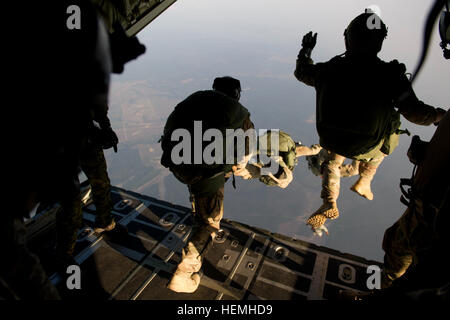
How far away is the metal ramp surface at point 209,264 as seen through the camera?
2.86 meters

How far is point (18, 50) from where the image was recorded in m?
0.64

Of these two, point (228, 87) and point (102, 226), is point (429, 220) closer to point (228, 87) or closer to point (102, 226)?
point (228, 87)

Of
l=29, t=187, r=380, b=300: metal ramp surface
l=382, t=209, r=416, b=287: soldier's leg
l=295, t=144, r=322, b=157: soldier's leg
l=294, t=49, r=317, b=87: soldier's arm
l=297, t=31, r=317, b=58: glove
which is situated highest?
l=297, t=31, r=317, b=58: glove

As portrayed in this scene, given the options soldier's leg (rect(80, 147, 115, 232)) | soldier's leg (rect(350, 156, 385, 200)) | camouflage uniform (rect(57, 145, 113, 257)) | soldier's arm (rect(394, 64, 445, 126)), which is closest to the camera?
soldier's arm (rect(394, 64, 445, 126))

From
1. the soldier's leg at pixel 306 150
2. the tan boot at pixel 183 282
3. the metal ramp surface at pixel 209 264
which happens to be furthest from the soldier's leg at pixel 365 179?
the tan boot at pixel 183 282

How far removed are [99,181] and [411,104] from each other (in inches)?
139

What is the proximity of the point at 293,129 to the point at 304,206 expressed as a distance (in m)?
34.6

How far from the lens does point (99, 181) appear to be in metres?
3.04

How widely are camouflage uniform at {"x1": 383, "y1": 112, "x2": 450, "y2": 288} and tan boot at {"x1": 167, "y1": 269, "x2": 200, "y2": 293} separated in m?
2.13

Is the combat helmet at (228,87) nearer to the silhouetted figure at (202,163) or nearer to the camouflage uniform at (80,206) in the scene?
the silhouetted figure at (202,163)

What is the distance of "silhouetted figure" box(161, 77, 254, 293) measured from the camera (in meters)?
2.18

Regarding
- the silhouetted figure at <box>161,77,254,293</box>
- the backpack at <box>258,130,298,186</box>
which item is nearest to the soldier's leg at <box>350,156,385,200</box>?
the backpack at <box>258,130,298,186</box>

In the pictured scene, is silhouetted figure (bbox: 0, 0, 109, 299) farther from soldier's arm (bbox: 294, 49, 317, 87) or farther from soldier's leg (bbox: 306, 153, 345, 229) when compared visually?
soldier's leg (bbox: 306, 153, 345, 229)

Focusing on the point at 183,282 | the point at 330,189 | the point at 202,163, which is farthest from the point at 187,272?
the point at 330,189
